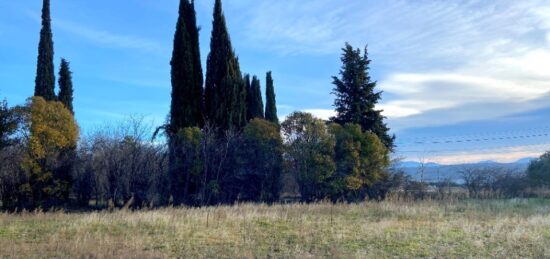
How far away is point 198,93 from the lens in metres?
31.4

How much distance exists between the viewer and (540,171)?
37625mm

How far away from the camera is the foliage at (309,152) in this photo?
2617 centimetres

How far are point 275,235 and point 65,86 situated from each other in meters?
29.5

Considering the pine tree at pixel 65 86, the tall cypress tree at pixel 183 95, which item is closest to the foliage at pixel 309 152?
the tall cypress tree at pixel 183 95

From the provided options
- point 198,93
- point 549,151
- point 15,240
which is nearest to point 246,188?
point 198,93

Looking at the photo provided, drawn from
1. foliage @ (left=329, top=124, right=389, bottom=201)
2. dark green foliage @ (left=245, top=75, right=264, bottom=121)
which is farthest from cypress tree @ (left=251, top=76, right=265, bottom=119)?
foliage @ (left=329, top=124, right=389, bottom=201)

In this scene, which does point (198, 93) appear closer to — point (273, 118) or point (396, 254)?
point (273, 118)

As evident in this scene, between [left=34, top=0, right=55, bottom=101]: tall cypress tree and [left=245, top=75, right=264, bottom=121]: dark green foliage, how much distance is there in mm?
13843

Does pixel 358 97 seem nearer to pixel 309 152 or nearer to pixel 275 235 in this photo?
pixel 309 152

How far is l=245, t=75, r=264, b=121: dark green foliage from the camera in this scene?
38331 millimetres

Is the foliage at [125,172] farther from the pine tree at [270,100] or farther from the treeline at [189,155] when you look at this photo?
the pine tree at [270,100]

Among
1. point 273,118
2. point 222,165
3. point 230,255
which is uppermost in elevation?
point 273,118

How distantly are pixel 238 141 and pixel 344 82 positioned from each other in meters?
11.6

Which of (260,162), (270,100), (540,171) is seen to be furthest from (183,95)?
(540,171)
